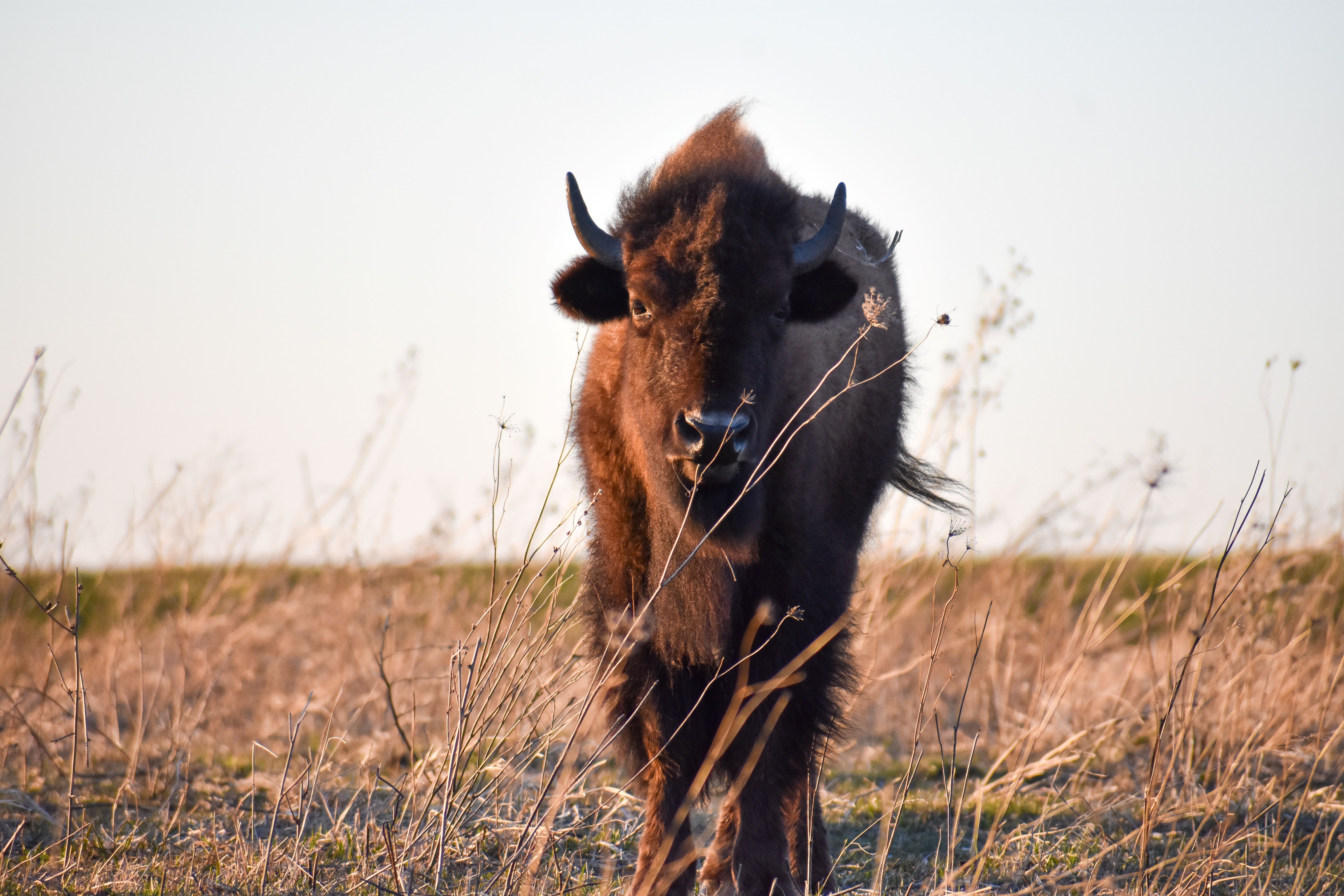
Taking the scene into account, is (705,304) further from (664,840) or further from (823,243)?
(664,840)

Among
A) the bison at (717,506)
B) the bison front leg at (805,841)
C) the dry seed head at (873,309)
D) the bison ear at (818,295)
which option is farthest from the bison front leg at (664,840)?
the bison ear at (818,295)

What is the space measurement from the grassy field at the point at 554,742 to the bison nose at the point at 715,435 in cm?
68

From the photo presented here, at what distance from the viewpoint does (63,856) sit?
407 centimetres

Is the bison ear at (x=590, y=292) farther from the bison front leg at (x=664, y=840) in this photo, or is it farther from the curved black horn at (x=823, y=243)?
the bison front leg at (x=664, y=840)

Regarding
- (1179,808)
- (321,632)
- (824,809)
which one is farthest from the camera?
(321,632)

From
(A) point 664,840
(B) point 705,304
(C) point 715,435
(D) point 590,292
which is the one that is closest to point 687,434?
(C) point 715,435

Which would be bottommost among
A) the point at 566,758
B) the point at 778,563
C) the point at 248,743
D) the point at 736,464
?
the point at 248,743

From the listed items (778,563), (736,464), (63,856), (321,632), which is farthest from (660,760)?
(321,632)

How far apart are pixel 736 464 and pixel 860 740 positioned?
5249 millimetres

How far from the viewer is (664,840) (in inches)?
159

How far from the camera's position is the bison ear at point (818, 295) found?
4688 millimetres

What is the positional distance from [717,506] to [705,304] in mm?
774

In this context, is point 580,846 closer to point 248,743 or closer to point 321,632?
point 248,743

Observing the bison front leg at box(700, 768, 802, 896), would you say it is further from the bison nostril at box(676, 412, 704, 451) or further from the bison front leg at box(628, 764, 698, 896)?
the bison nostril at box(676, 412, 704, 451)
